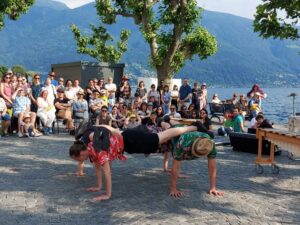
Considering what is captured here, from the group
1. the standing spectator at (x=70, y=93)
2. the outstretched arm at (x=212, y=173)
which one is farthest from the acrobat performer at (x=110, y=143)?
the standing spectator at (x=70, y=93)

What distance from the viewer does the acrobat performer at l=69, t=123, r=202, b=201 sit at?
6.47 meters

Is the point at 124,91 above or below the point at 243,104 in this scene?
above

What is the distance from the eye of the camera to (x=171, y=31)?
80.9 ft

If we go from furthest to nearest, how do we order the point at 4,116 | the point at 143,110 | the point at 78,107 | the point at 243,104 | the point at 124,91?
the point at 243,104, the point at 124,91, the point at 143,110, the point at 78,107, the point at 4,116

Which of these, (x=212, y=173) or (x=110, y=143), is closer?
(x=110, y=143)

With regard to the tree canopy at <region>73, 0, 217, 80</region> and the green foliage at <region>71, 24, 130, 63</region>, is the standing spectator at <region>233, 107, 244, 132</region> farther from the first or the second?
the green foliage at <region>71, 24, 130, 63</region>

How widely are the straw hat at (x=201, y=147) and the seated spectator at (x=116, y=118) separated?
863cm

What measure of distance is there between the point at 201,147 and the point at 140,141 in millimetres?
915

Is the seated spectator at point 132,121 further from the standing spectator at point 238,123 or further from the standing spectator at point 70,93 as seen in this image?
the standing spectator at point 238,123

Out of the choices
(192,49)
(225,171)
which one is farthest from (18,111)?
(192,49)

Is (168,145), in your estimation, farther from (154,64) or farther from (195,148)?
(154,64)

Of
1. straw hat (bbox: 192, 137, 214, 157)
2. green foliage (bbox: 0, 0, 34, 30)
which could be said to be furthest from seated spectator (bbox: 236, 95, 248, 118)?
green foliage (bbox: 0, 0, 34, 30)

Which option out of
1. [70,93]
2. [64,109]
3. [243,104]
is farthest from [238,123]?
[243,104]

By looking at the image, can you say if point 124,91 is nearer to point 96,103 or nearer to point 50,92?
point 96,103
